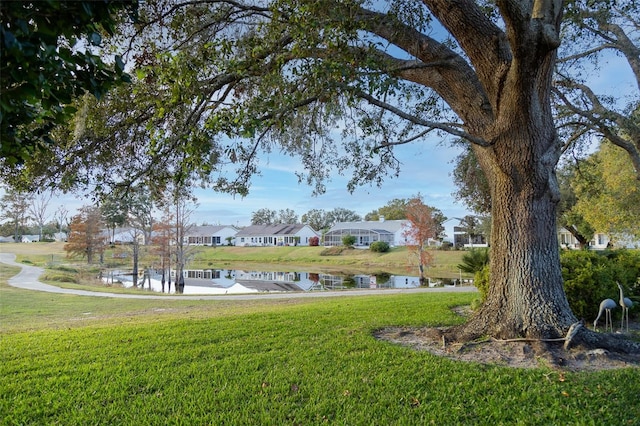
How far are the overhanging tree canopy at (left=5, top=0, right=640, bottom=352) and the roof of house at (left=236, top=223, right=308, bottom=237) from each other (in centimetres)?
5116

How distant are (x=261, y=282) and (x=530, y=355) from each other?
23.1m

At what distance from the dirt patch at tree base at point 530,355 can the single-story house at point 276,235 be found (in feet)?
170

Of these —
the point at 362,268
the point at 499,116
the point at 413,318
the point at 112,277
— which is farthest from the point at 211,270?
the point at 499,116

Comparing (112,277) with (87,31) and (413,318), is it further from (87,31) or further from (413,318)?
(87,31)

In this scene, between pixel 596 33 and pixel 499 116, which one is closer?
pixel 499 116

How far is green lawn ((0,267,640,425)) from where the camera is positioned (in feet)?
10.2

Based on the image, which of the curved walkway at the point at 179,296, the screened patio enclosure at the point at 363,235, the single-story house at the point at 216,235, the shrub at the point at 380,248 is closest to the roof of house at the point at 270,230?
the single-story house at the point at 216,235

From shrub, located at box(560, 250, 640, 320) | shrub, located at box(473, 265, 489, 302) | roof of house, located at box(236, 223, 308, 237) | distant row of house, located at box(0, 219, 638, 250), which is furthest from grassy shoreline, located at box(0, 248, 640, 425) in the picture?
roof of house, located at box(236, 223, 308, 237)

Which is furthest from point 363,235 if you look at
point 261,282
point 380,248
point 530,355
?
point 530,355

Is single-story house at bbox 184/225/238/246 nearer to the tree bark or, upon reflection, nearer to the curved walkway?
the curved walkway

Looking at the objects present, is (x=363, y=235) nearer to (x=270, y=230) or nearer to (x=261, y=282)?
(x=270, y=230)

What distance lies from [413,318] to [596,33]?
22.9 feet

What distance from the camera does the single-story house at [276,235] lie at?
186 feet

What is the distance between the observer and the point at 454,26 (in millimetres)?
4855
